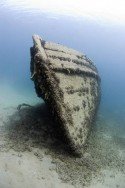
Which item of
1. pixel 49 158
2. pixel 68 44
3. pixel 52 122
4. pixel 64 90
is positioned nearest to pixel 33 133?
pixel 52 122

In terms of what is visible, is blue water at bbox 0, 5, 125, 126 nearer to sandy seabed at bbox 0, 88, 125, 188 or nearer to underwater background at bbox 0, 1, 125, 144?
underwater background at bbox 0, 1, 125, 144

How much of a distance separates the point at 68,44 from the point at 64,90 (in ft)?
33.8

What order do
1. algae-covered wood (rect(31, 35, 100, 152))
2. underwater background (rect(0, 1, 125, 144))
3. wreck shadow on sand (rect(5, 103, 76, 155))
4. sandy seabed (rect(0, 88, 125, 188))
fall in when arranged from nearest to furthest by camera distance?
1. sandy seabed (rect(0, 88, 125, 188))
2. algae-covered wood (rect(31, 35, 100, 152))
3. wreck shadow on sand (rect(5, 103, 76, 155))
4. underwater background (rect(0, 1, 125, 144))

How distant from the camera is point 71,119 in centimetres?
615

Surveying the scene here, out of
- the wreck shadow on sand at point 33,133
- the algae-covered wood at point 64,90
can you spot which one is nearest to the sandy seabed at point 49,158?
the wreck shadow on sand at point 33,133

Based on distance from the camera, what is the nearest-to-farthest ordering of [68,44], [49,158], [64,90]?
[49,158] → [64,90] → [68,44]

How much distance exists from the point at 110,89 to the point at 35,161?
5.86 meters

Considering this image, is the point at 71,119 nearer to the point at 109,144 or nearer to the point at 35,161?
the point at 35,161

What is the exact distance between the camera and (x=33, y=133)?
22.4 ft

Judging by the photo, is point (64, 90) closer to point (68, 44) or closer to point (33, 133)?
point (33, 133)

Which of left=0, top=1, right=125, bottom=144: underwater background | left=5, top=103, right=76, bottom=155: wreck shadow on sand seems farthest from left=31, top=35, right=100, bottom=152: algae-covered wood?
left=0, top=1, right=125, bottom=144: underwater background

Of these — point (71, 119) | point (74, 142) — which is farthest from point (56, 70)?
point (74, 142)

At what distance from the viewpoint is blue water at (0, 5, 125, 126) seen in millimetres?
10281

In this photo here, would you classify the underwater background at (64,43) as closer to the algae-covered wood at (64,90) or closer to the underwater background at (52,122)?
the underwater background at (52,122)
